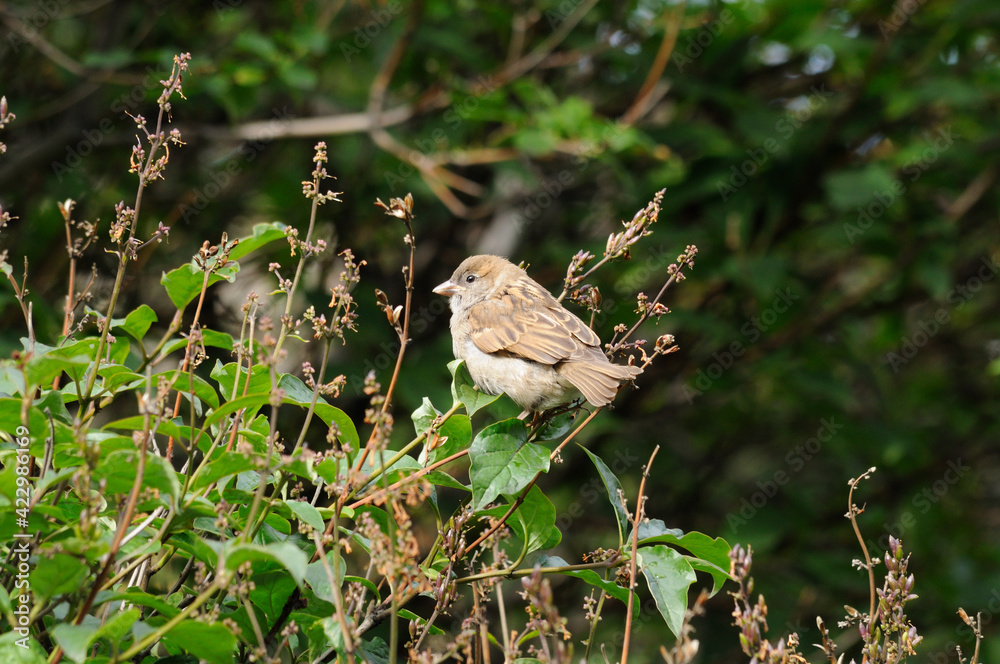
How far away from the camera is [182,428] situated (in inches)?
68.2

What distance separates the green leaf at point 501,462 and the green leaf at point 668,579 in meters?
0.28

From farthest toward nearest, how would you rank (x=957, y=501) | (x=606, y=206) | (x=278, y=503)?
(x=957, y=501) → (x=606, y=206) → (x=278, y=503)

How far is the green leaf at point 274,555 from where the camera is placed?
1.19 metres

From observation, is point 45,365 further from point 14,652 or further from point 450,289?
point 450,289

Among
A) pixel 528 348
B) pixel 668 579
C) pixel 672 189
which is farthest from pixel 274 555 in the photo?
pixel 672 189

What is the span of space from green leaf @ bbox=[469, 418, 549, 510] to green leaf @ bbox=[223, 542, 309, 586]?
0.50 meters

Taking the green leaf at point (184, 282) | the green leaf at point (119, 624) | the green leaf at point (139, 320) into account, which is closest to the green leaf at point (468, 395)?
the green leaf at point (184, 282)

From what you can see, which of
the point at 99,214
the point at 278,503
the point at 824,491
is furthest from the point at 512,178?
the point at 278,503

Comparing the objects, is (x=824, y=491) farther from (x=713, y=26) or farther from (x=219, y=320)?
(x=219, y=320)

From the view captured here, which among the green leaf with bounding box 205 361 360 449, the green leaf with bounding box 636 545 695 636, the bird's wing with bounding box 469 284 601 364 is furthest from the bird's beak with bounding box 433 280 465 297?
the green leaf with bounding box 636 545 695 636

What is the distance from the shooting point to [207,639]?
1.38m

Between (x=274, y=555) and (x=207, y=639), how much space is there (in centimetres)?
28

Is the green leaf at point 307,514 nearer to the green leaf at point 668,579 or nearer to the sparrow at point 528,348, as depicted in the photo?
the green leaf at point 668,579

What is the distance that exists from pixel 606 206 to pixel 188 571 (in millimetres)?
4385
